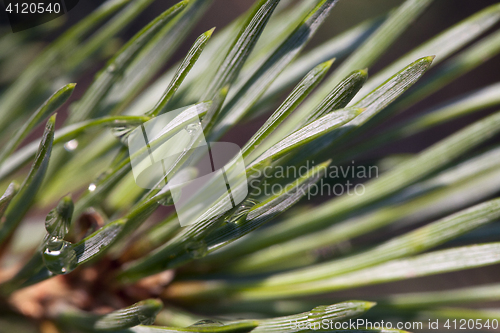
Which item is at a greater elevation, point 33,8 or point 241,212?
point 33,8

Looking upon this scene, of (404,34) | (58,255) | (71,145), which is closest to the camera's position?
(58,255)

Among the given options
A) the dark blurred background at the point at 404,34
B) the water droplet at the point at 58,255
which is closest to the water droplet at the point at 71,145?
the water droplet at the point at 58,255

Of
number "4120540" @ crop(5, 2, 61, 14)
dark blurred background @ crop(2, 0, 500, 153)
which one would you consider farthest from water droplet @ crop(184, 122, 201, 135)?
dark blurred background @ crop(2, 0, 500, 153)

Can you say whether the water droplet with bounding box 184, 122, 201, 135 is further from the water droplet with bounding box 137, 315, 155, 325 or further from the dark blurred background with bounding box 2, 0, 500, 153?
the dark blurred background with bounding box 2, 0, 500, 153

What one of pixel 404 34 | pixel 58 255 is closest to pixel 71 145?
pixel 58 255

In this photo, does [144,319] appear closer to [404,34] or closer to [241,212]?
[241,212]

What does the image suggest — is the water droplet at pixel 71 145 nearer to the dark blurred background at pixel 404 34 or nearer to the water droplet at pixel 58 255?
the water droplet at pixel 58 255
